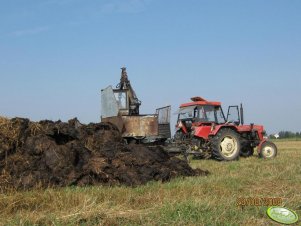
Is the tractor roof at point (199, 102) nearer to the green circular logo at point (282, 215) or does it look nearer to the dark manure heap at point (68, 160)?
the dark manure heap at point (68, 160)

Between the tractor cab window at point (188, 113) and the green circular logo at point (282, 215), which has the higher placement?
the tractor cab window at point (188, 113)

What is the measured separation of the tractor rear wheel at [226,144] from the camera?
15.5m

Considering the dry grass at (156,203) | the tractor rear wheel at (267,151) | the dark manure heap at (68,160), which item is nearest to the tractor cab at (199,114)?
the tractor rear wheel at (267,151)

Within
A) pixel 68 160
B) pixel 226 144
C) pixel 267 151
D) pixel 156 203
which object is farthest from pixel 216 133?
pixel 156 203

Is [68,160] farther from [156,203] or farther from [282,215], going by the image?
[282,215]

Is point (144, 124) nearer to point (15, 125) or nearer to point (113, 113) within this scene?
point (113, 113)

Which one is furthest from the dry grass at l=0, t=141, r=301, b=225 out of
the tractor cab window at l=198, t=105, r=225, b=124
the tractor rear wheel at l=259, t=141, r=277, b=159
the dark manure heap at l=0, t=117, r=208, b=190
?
the tractor rear wheel at l=259, t=141, r=277, b=159

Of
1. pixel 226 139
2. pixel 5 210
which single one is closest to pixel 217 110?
pixel 226 139

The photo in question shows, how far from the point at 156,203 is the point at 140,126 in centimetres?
948

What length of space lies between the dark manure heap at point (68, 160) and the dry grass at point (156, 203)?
606 millimetres

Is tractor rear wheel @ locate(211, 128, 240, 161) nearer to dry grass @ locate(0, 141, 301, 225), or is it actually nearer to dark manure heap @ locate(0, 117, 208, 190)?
dark manure heap @ locate(0, 117, 208, 190)

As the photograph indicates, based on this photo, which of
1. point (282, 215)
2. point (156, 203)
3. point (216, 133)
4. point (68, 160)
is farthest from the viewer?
point (216, 133)

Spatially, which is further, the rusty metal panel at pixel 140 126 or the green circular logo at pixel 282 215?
the rusty metal panel at pixel 140 126

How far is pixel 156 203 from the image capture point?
718cm
